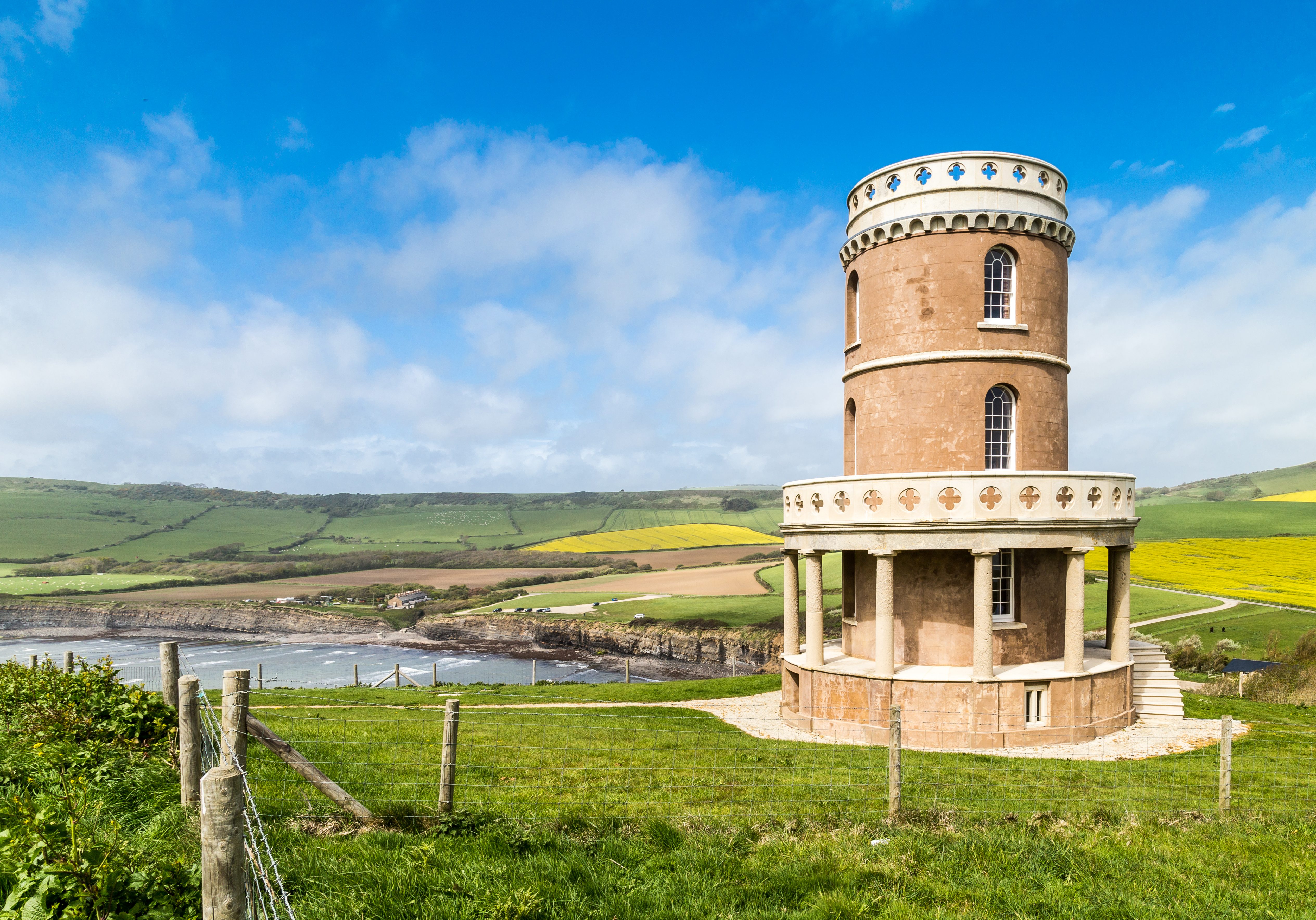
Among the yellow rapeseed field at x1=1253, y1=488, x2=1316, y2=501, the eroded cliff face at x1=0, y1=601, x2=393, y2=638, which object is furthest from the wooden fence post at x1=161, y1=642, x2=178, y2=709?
the yellow rapeseed field at x1=1253, y1=488, x2=1316, y2=501

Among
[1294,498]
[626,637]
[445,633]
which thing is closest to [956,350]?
[626,637]

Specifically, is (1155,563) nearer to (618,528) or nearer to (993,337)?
(993,337)

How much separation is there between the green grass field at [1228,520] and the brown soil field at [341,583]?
218ft

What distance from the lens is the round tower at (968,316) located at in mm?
19422

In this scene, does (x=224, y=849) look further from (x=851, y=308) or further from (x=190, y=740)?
(x=851, y=308)

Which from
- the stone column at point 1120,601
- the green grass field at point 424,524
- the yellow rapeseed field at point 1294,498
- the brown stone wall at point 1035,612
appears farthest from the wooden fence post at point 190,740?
the green grass field at point 424,524

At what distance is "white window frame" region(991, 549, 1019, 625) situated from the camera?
1945 centimetres

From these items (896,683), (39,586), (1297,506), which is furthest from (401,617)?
(1297,506)

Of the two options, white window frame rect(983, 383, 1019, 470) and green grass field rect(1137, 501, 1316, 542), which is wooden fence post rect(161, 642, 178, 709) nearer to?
white window frame rect(983, 383, 1019, 470)

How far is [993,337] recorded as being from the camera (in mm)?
19484

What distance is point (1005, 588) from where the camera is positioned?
64.4 ft

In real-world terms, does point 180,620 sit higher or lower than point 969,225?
lower

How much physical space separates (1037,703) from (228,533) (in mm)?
150722

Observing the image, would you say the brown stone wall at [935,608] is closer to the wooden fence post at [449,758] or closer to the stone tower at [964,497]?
the stone tower at [964,497]
